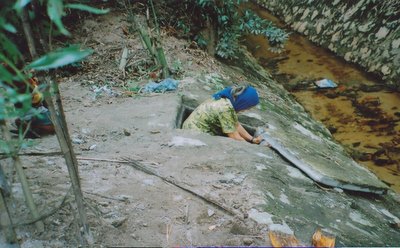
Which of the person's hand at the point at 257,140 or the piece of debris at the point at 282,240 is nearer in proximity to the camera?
the piece of debris at the point at 282,240

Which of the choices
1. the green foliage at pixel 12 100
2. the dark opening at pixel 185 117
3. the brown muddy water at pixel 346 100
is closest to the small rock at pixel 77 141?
the dark opening at pixel 185 117

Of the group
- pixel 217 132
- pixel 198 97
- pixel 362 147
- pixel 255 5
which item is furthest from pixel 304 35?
pixel 217 132

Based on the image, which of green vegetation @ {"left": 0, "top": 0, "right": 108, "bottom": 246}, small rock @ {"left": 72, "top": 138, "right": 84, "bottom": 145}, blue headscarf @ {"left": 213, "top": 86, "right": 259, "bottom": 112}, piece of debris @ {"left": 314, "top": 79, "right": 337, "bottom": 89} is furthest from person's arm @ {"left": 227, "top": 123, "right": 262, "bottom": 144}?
piece of debris @ {"left": 314, "top": 79, "right": 337, "bottom": 89}

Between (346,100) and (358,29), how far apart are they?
1810 millimetres

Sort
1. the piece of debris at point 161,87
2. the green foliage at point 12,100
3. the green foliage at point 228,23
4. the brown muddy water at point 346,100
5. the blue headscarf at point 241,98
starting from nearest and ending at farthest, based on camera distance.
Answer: the green foliage at point 12,100 → the blue headscarf at point 241,98 → the piece of debris at point 161,87 → the brown muddy water at point 346,100 → the green foliage at point 228,23

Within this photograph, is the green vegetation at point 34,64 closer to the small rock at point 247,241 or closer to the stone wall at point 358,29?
the small rock at point 247,241

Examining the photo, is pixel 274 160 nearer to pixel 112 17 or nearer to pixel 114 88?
pixel 114 88

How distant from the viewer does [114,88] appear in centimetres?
462

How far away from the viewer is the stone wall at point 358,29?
20.7ft

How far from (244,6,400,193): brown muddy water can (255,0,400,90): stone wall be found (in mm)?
179

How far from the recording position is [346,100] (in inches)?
236

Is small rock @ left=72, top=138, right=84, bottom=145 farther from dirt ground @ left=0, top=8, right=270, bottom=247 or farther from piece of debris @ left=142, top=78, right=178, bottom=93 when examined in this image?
piece of debris @ left=142, top=78, right=178, bottom=93

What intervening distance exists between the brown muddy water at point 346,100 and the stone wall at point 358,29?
18cm

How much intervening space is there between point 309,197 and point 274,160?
1.72 ft
